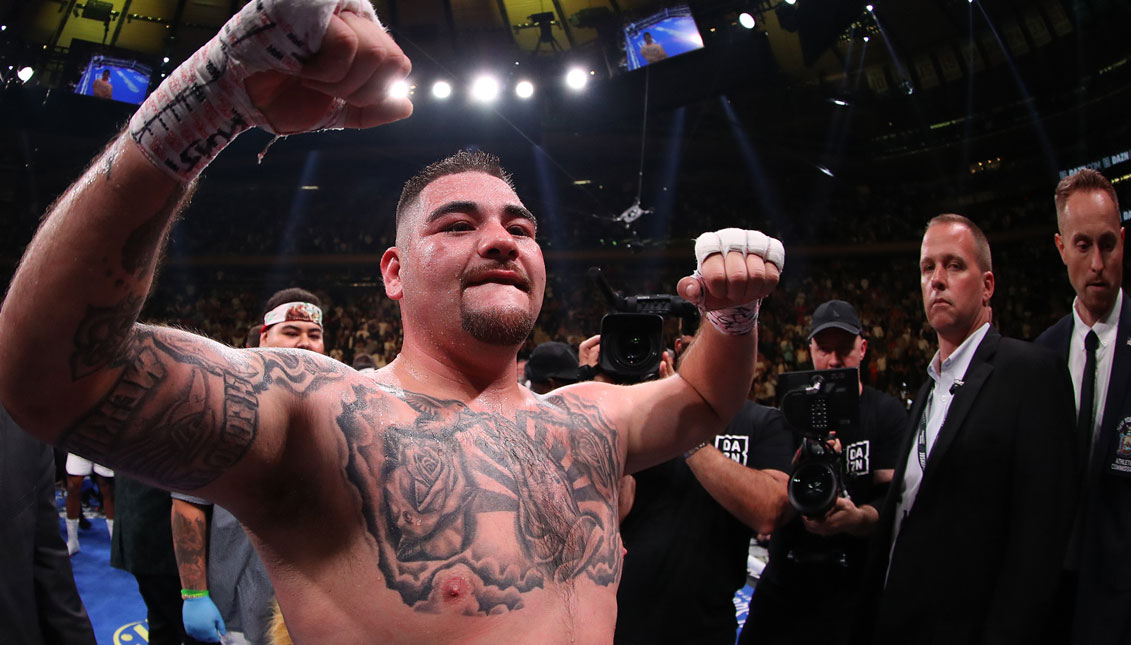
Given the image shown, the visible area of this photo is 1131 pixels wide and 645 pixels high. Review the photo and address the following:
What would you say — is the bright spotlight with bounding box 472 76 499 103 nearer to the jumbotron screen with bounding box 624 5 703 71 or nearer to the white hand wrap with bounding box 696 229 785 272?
the jumbotron screen with bounding box 624 5 703 71

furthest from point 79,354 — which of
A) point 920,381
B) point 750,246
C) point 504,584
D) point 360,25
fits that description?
point 920,381

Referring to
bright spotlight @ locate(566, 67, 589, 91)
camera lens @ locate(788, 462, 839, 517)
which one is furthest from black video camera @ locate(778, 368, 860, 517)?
bright spotlight @ locate(566, 67, 589, 91)

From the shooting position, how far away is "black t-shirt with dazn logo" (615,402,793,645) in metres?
2.06

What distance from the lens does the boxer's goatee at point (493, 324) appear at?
1312 millimetres

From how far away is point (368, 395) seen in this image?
117 centimetres

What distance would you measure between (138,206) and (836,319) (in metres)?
2.43

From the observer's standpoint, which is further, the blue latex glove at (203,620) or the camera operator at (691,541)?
the blue latex glove at (203,620)

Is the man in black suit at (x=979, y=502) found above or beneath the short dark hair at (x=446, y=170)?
beneath

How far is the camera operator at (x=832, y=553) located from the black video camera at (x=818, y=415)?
0.09 m

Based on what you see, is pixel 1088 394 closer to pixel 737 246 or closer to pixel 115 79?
pixel 737 246

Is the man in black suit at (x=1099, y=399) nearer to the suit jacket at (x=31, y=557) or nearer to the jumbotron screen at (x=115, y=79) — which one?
the suit jacket at (x=31, y=557)

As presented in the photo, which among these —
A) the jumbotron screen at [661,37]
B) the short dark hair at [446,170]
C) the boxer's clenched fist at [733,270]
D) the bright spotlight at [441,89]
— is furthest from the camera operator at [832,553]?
the bright spotlight at [441,89]

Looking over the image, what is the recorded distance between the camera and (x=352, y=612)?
101 centimetres

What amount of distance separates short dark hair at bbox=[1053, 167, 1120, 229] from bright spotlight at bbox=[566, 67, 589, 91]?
884cm
